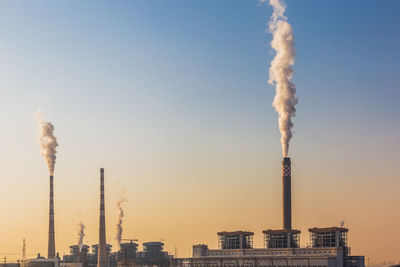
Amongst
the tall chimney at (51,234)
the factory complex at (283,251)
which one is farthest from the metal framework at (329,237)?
the tall chimney at (51,234)

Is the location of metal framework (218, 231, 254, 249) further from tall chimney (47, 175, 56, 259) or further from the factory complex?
tall chimney (47, 175, 56, 259)

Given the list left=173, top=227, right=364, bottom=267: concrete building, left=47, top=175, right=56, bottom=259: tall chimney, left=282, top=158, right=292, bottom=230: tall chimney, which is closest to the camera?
left=173, top=227, right=364, bottom=267: concrete building

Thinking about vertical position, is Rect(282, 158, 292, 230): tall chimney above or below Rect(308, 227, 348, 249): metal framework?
Result: above

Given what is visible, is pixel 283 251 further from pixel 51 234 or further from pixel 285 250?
pixel 51 234

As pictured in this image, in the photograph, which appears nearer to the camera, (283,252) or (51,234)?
(283,252)

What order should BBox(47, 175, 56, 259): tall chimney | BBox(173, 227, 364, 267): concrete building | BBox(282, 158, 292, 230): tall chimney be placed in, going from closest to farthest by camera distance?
BBox(173, 227, 364, 267): concrete building < BBox(282, 158, 292, 230): tall chimney < BBox(47, 175, 56, 259): tall chimney

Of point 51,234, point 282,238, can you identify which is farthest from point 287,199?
point 51,234

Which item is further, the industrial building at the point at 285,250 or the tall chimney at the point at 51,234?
the tall chimney at the point at 51,234

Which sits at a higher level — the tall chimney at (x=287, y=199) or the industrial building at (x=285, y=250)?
the tall chimney at (x=287, y=199)

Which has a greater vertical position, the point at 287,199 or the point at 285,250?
the point at 287,199

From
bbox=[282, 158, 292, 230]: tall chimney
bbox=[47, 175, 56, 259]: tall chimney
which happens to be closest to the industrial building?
bbox=[282, 158, 292, 230]: tall chimney

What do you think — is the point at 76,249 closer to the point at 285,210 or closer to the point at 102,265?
the point at 102,265

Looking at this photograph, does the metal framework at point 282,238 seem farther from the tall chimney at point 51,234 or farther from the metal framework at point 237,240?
the tall chimney at point 51,234

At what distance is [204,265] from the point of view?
417 ft
